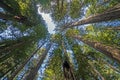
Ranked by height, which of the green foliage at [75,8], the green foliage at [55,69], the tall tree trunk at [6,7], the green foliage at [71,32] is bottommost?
the green foliage at [55,69]

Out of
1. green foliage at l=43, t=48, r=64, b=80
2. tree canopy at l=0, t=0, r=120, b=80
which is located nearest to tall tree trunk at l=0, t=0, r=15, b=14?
tree canopy at l=0, t=0, r=120, b=80

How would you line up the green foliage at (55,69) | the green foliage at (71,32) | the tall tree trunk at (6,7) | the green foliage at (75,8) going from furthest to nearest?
1. the green foliage at (71,32)
2. the green foliage at (75,8)
3. the green foliage at (55,69)
4. the tall tree trunk at (6,7)

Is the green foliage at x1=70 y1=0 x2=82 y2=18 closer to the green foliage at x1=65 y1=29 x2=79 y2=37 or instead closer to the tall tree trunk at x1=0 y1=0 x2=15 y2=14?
Answer: the green foliage at x1=65 y1=29 x2=79 y2=37

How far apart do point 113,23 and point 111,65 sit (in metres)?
3.19

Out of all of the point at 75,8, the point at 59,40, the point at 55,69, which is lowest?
the point at 55,69

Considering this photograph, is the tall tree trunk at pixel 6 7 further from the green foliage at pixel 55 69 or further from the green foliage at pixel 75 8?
the green foliage at pixel 75 8

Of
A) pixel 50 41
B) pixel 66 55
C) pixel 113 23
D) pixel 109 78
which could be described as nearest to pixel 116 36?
pixel 113 23

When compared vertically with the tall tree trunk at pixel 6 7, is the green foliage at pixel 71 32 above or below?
below

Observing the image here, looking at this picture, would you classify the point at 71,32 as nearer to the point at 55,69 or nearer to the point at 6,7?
the point at 55,69

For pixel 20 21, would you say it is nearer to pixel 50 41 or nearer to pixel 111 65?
pixel 50 41

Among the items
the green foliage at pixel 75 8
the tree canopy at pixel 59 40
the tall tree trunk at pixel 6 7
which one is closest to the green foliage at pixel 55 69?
the tree canopy at pixel 59 40

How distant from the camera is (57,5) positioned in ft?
57.9

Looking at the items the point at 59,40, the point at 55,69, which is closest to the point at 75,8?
the point at 59,40

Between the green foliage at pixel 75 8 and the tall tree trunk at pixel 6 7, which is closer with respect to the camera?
the tall tree trunk at pixel 6 7
